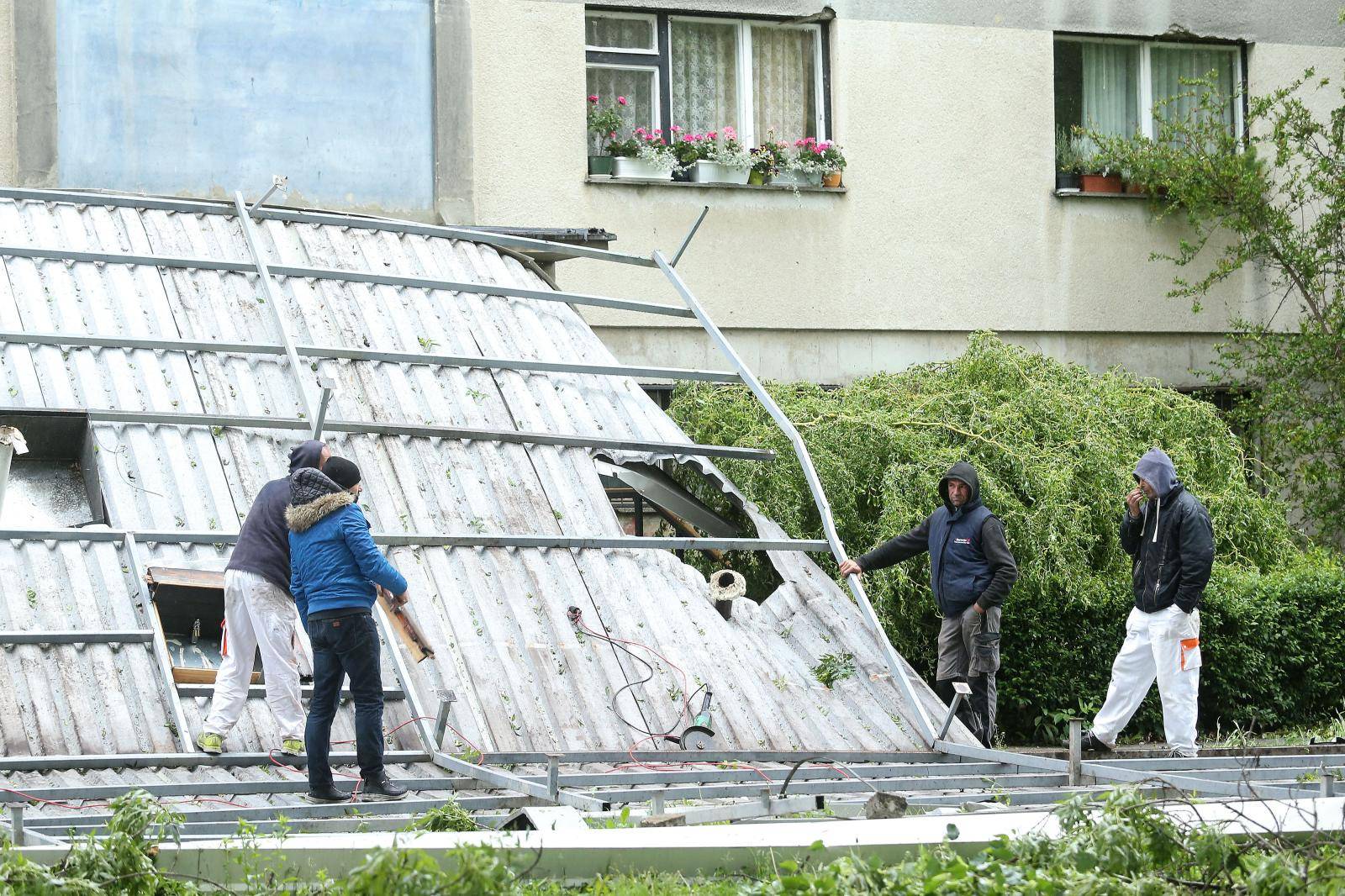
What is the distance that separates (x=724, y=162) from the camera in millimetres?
15008

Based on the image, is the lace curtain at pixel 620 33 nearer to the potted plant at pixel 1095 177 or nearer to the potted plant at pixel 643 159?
the potted plant at pixel 643 159

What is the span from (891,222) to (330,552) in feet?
31.8

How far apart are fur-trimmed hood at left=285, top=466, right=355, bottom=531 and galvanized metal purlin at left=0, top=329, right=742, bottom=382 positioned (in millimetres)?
2633

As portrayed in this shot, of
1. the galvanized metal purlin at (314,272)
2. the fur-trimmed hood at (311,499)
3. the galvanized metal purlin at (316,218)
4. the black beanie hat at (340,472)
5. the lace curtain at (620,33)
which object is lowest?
the fur-trimmed hood at (311,499)

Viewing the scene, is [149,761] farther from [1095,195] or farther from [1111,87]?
[1111,87]

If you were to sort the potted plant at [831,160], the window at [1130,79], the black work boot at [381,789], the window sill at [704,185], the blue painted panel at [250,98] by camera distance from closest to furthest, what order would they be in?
the black work boot at [381,789] < the blue painted panel at [250,98] < the window sill at [704,185] < the potted plant at [831,160] < the window at [1130,79]

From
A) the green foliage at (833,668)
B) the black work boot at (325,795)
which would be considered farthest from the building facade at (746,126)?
the black work boot at (325,795)

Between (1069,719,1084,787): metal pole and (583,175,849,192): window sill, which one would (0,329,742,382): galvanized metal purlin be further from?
(1069,719,1084,787): metal pole

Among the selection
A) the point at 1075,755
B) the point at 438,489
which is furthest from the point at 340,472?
the point at 1075,755

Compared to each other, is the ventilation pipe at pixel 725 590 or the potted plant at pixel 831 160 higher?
the potted plant at pixel 831 160

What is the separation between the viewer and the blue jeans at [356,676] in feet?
23.1

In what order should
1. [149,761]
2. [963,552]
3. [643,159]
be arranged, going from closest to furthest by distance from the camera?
[149,761] → [963,552] → [643,159]

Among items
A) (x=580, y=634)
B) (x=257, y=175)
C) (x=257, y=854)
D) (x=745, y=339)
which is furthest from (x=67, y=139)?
(x=257, y=854)

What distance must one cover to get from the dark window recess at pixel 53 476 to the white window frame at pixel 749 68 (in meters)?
8.10
